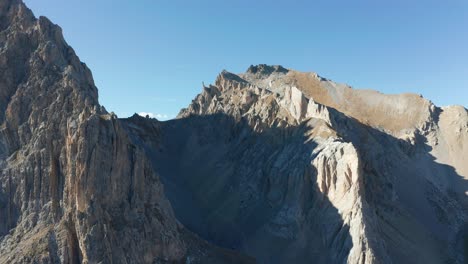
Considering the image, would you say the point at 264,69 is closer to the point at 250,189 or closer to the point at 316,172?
the point at 250,189

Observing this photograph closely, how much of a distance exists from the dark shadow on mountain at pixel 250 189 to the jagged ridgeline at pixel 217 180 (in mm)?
269

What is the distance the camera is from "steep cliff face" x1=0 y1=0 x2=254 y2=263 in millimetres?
52875

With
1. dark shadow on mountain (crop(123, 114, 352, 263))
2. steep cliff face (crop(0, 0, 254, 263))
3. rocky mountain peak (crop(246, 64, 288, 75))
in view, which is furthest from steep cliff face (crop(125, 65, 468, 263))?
rocky mountain peak (crop(246, 64, 288, 75))

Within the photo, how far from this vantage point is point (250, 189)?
272ft

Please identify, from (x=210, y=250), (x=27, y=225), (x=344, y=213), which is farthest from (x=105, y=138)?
(x=344, y=213)

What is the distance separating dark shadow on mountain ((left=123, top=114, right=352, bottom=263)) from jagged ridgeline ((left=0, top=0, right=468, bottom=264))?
269mm

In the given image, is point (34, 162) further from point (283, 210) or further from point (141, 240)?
point (283, 210)

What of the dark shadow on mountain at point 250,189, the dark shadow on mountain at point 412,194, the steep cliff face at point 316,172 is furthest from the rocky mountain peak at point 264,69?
the dark shadow on mountain at point 412,194

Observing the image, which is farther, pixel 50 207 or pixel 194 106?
pixel 194 106

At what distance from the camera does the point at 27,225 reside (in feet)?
184

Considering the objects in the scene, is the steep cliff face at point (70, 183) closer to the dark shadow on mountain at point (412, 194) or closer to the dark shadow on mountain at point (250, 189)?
the dark shadow on mountain at point (250, 189)

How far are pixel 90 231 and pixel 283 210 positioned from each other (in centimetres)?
3378

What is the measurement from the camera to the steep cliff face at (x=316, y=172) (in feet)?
218

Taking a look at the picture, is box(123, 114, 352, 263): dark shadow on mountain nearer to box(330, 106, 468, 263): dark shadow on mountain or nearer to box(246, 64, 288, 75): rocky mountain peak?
box(330, 106, 468, 263): dark shadow on mountain
